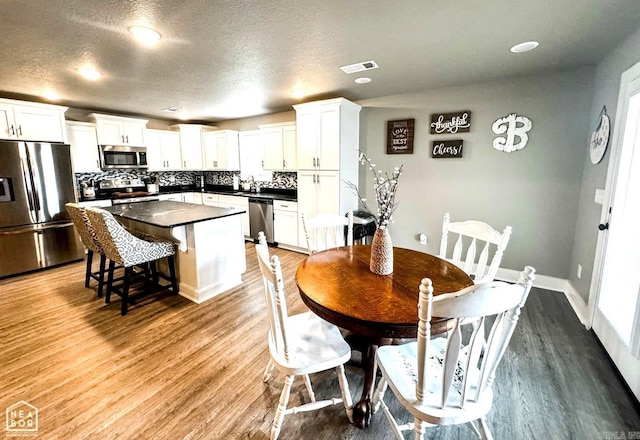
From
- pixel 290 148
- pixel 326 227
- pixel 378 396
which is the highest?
pixel 290 148

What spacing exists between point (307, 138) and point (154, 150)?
3.30 m

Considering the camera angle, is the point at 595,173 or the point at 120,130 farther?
the point at 120,130

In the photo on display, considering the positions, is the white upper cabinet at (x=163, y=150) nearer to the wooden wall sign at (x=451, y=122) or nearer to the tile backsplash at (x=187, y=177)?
the tile backsplash at (x=187, y=177)

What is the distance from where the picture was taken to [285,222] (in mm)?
4781

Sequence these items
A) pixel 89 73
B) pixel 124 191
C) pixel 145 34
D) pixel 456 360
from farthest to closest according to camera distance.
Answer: pixel 124 191
pixel 89 73
pixel 145 34
pixel 456 360

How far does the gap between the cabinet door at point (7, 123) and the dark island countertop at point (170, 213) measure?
169 cm

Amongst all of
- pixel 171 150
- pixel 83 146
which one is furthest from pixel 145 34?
pixel 171 150

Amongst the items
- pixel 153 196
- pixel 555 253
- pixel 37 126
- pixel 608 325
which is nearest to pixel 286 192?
pixel 153 196

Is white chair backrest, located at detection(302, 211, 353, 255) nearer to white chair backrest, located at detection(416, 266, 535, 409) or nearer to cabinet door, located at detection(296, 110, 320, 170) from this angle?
white chair backrest, located at detection(416, 266, 535, 409)

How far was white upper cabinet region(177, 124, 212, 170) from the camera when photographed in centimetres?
587

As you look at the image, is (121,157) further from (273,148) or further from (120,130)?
(273,148)

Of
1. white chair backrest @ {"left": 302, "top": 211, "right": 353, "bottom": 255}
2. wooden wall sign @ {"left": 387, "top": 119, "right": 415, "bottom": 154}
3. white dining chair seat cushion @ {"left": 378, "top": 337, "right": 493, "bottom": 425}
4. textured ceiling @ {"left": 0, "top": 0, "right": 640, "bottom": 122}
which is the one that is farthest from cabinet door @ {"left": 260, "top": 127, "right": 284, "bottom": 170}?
white dining chair seat cushion @ {"left": 378, "top": 337, "right": 493, "bottom": 425}

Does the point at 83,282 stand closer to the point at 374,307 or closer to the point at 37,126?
the point at 37,126

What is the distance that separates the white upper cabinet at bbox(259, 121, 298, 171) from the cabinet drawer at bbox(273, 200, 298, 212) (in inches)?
23.6
